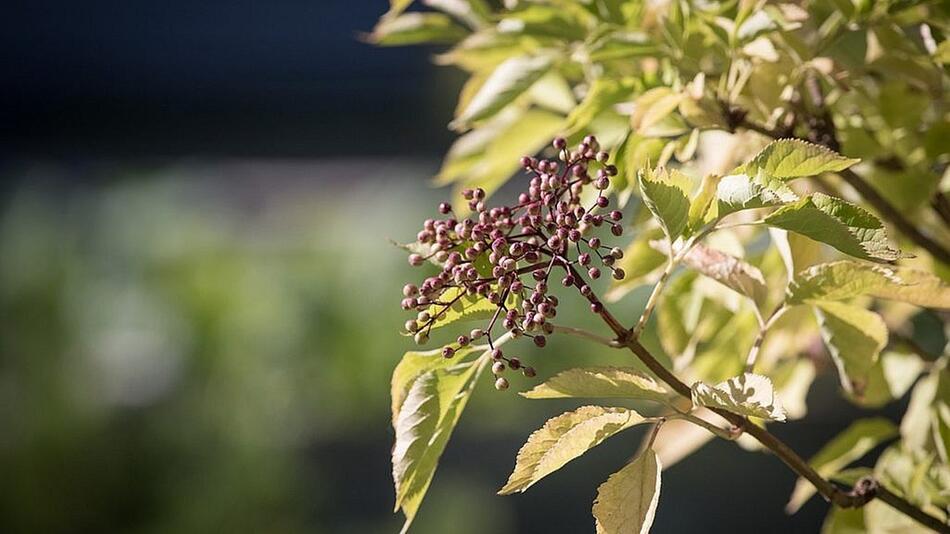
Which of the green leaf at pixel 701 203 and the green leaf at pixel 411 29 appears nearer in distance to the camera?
the green leaf at pixel 701 203

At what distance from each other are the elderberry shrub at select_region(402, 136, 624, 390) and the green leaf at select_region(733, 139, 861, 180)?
0.05 meters

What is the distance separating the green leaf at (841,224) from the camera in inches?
11.8

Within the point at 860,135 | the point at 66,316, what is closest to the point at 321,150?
the point at 66,316

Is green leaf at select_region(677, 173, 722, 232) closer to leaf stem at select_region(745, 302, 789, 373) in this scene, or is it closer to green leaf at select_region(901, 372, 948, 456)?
leaf stem at select_region(745, 302, 789, 373)

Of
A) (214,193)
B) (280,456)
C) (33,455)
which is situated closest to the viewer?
(33,455)

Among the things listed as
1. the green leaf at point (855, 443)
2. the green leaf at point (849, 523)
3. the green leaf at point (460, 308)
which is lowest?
the green leaf at point (849, 523)

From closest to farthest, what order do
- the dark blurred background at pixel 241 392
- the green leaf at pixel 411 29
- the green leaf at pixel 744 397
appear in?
the green leaf at pixel 744 397 < the green leaf at pixel 411 29 < the dark blurred background at pixel 241 392

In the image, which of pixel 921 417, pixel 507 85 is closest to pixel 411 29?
pixel 507 85

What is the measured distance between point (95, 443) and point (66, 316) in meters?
0.26

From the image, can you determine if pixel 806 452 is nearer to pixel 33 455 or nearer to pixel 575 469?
pixel 575 469

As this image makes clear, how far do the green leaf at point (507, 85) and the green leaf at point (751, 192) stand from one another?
0.46 ft

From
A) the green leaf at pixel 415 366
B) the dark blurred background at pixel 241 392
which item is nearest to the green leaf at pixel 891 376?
the green leaf at pixel 415 366

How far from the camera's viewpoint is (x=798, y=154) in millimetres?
312

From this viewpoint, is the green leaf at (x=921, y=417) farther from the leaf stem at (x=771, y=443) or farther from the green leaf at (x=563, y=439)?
the green leaf at (x=563, y=439)
